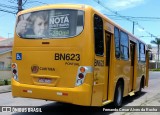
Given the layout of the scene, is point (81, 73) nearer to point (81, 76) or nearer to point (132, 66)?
point (81, 76)

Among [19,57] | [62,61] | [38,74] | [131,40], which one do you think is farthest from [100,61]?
[131,40]

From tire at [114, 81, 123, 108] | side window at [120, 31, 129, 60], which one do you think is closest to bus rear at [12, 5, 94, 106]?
tire at [114, 81, 123, 108]

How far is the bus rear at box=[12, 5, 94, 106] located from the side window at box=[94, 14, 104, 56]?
38cm

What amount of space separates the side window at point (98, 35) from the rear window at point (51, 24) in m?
0.49

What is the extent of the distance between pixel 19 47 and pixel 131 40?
554 cm

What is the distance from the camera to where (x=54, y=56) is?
8.86 metres

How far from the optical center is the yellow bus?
8520mm

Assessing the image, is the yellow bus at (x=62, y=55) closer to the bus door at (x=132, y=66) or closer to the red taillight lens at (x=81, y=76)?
the red taillight lens at (x=81, y=76)

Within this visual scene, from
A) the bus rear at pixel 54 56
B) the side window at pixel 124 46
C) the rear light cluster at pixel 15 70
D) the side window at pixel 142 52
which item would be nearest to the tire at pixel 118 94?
the side window at pixel 124 46

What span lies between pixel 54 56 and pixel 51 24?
0.92 meters

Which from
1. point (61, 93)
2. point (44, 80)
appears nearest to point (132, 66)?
point (44, 80)

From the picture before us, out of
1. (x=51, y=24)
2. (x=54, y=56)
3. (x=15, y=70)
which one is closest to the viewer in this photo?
(x=54, y=56)

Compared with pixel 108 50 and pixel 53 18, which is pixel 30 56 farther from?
pixel 108 50

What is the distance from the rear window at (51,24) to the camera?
28.9 ft
